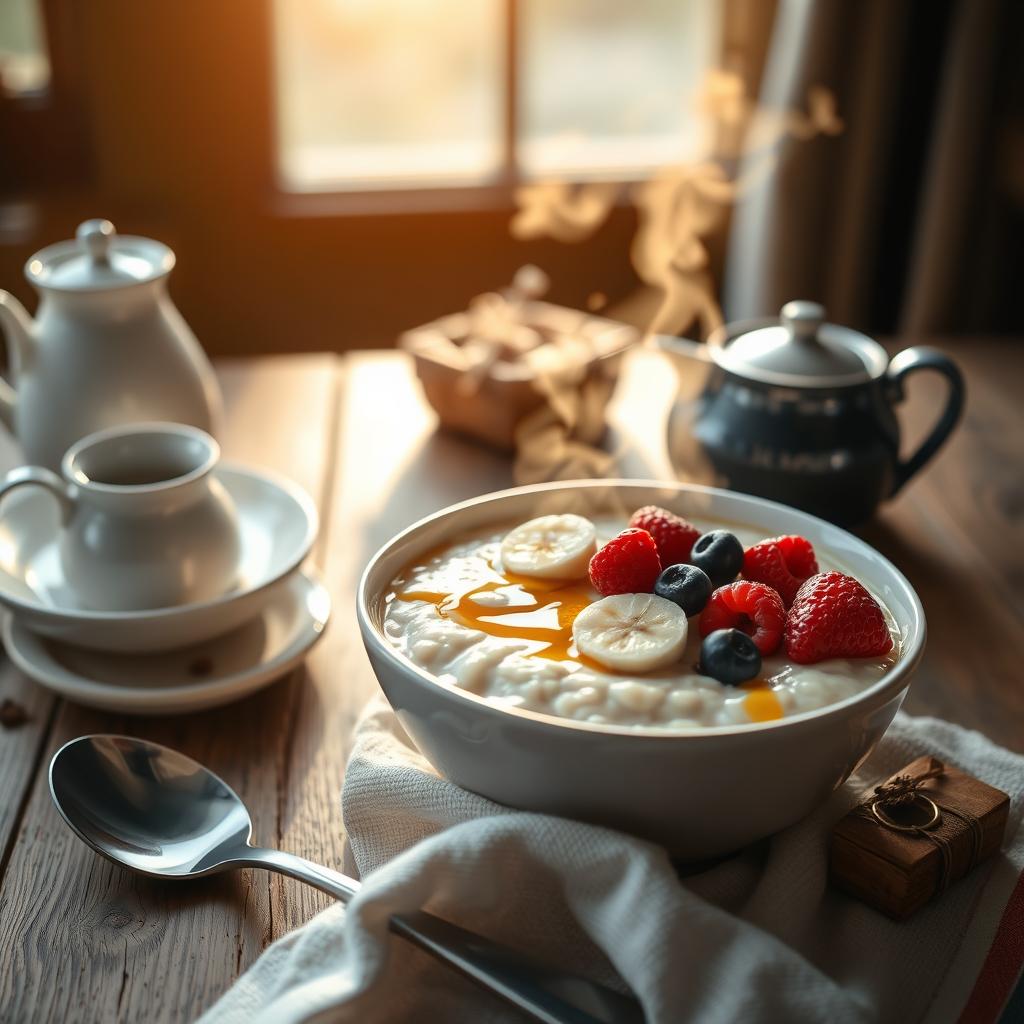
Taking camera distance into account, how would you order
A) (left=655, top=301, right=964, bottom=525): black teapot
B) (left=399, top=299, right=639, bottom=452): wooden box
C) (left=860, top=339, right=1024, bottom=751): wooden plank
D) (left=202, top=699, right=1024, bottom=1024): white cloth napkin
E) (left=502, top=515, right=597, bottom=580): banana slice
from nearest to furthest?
(left=202, top=699, right=1024, bottom=1024): white cloth napkin
(left=502, top=515, right=597, bottom=580): banana slice
(left=860, top=339, right=1024, bottom=751): wooden plank
(left=655, top=301, right=964, bottom=525): black teapot
(left=399, top=299, right=639, bottom=452): wooden box

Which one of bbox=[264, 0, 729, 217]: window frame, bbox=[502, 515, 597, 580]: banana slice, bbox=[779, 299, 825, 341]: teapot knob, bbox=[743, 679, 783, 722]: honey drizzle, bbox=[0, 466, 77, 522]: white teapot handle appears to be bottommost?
bbox=[264, 0, 729, 217]: window frame

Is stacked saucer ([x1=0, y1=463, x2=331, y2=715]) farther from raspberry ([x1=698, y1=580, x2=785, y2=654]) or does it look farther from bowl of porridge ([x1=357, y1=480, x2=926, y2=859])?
raspberry ([x1=698, y1=580, x2=785, y2=654])

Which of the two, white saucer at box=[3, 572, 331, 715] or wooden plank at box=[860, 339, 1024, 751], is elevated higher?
white saucer at box=[3, 572, 331, 715]

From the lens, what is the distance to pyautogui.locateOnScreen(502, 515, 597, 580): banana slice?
812 mm

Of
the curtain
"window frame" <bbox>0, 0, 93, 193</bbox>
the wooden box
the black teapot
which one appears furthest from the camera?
"window frame" <bbox>0, 0, 93, 193</bbox>

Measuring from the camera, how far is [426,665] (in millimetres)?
726

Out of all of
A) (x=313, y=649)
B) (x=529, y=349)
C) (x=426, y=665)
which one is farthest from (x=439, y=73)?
(x=426, y=665)

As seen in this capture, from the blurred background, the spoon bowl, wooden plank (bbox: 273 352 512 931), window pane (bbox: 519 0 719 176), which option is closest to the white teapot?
wooden plank (bbox: 273 352 512 931)

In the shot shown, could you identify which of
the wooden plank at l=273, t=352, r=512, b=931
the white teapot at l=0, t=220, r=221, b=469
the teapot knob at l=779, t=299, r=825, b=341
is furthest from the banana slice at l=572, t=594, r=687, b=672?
the white teapot at l=0, t=220, r=221, b=469

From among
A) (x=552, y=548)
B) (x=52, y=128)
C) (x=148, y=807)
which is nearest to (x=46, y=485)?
(x=148, y=807)

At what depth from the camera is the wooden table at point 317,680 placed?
0.68 metres

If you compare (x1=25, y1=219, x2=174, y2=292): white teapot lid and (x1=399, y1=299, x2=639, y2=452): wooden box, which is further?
(x1=399, y1=299, x2=639, y2=452): wooden box

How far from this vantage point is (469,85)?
112 inches

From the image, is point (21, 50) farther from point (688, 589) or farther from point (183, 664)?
point (688, 589)
